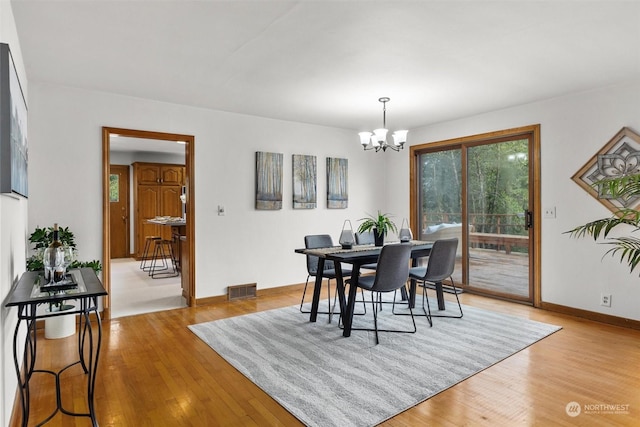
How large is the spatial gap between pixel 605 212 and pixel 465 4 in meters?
2.90

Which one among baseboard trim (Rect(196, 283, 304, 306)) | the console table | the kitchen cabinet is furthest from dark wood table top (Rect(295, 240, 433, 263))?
the kitchen cabinet

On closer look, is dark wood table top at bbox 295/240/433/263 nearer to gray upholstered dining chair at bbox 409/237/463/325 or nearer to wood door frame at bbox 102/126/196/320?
gray upholstered dining chair at bbox 409/237/463/325

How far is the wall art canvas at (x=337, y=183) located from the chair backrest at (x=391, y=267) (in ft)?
8.14

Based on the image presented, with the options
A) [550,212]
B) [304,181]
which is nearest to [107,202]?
Result: [304,181]

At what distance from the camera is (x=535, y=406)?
228 cm

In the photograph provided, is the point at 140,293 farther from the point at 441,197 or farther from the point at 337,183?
the point at 441,197

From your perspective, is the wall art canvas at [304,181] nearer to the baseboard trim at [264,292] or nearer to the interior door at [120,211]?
the baseboard trim at [264,292]

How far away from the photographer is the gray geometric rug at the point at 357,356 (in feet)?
7.70

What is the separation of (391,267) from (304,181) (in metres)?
2.49

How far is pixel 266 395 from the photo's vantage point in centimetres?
245

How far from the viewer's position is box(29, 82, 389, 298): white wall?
3.82m

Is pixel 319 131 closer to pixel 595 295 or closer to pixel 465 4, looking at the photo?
pixel 465 4

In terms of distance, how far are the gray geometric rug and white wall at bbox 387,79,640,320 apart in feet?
2.50

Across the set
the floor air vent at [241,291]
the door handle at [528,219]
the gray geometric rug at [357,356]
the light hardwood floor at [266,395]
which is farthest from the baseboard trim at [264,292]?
the door handle at [528,219]
